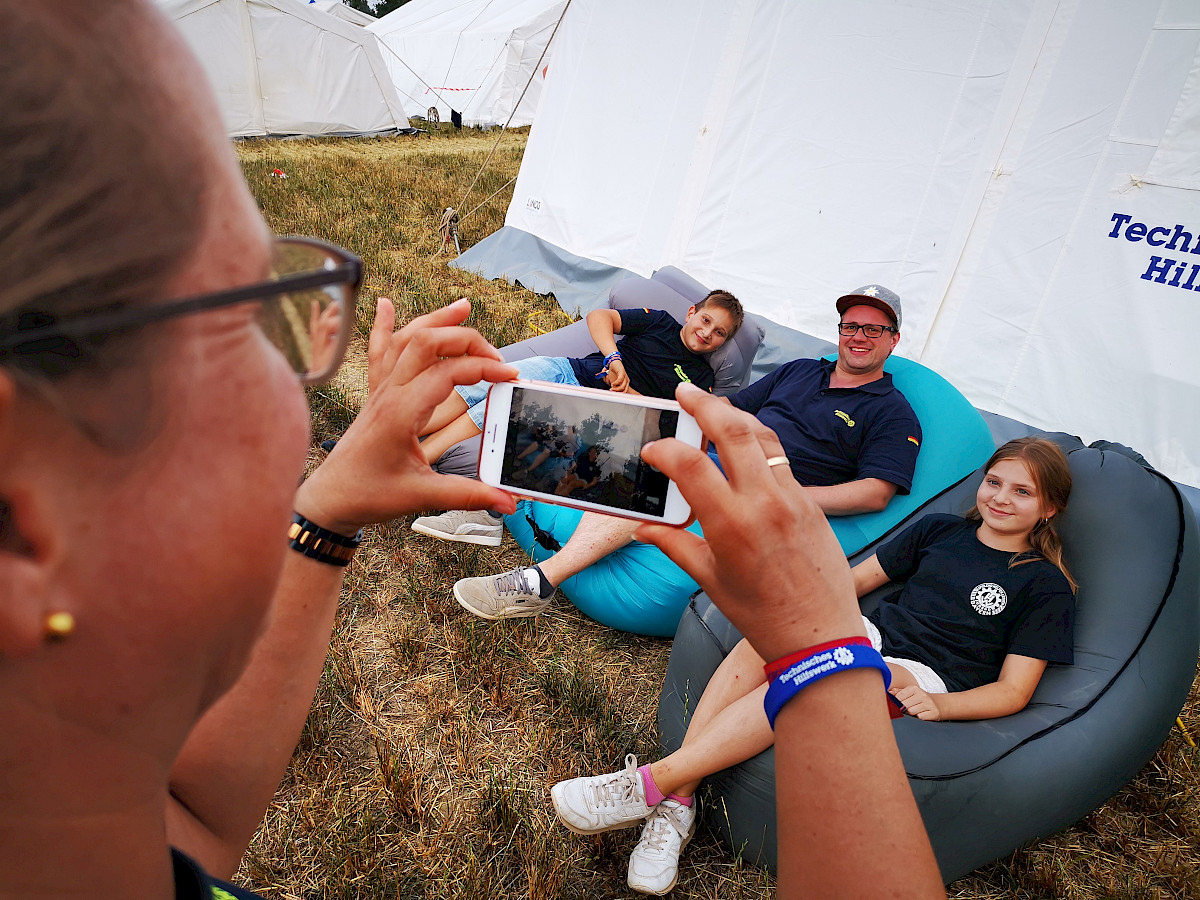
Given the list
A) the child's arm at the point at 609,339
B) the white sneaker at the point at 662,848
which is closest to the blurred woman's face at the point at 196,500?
the white sneaker at the point at 662,848

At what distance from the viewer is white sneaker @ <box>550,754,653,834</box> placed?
1.86 m

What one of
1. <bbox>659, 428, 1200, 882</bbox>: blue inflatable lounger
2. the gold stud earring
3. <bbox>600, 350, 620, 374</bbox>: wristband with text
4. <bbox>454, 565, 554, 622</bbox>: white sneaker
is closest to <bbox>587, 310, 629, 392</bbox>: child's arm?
<bbox>600, 350, 620, 374</bbox>: wristband with text

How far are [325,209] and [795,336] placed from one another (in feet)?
19.8

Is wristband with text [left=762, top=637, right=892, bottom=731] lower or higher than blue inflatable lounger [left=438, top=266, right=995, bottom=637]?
higher

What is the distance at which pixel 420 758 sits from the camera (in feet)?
6.85

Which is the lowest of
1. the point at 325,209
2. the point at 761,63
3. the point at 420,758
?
the point at 420,758

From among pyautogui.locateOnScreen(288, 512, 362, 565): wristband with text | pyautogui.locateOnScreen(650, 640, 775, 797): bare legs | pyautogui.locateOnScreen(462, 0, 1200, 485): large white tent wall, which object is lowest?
pyautogui.locateOnScreen(650, 640, 775, 797): bare legs

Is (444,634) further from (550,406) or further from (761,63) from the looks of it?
(761,63)

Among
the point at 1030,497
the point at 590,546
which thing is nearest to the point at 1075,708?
the point at 1030,497

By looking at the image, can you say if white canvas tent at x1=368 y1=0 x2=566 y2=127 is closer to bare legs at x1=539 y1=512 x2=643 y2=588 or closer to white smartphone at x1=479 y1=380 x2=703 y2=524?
bare legs at x1=539 y1=512 x2=643 y2=588

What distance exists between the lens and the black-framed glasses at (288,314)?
15.0 inches

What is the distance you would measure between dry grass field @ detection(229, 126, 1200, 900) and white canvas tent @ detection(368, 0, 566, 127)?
17.9 metres

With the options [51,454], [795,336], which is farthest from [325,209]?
[51,454]

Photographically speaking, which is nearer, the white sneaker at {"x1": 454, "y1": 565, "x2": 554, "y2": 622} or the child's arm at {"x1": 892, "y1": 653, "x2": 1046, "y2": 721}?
the child's arm at {"x1": 892, "y1": 653, "x2": 1046, "y2": 721}
